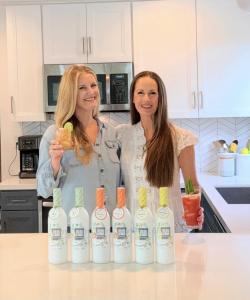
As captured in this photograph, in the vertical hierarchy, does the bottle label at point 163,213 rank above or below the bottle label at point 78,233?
above

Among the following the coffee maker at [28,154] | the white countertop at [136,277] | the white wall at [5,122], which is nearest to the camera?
the white countertop at [136,277]

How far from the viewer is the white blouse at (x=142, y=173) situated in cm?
202

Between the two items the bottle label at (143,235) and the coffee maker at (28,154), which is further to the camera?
the coffee maker at (28,154)

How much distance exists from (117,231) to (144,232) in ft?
0.27

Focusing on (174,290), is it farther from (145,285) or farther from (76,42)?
(76,42)

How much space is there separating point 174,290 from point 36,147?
9.53ft

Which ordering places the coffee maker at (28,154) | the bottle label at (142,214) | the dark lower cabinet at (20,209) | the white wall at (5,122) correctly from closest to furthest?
the bottle label at (142,214) < the dark lower cabinet at (20,209) < the coffee maker at (28,154) < the white wall at (5,122)

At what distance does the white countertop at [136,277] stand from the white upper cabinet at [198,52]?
Answer: 2308mm

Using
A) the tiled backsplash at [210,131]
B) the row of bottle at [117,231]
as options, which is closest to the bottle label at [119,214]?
the row of bottle at [117,231]

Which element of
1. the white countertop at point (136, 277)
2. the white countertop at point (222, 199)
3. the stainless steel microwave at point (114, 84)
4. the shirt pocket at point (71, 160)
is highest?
the stainless steel microwave at point (114, 84)

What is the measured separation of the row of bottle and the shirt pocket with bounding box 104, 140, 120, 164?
2.27ft

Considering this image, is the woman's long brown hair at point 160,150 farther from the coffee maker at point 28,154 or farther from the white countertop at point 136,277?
the coffee maker at point 28,154

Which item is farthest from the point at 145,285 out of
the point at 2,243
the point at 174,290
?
the point at 2,243

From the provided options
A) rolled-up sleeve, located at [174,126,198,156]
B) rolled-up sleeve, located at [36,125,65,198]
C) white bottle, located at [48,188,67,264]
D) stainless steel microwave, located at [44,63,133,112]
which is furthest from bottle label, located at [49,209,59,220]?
stainless steel microwave, located at [44,63,133,112]
